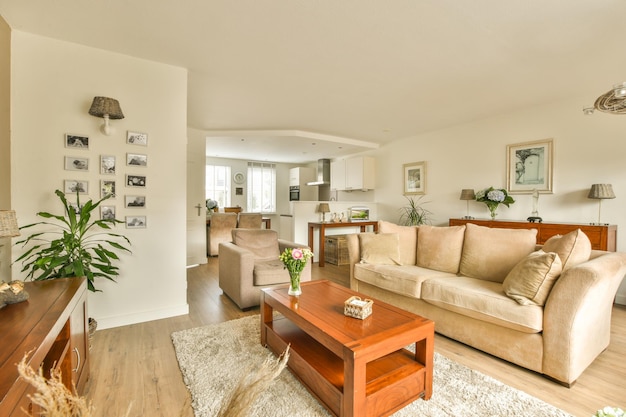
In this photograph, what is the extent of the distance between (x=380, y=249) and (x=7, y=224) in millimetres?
2998

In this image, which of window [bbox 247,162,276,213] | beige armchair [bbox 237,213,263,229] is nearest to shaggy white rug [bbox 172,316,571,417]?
beige armchair [bbox 237,213,263,229]

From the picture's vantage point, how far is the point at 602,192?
11.2 feet

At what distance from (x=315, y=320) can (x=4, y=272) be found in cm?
249

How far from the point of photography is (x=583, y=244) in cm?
211

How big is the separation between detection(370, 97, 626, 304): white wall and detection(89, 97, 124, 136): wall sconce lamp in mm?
4998

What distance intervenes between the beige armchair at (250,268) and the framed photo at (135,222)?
36.9 inches

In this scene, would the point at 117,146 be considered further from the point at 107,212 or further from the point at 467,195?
the point at 467,195

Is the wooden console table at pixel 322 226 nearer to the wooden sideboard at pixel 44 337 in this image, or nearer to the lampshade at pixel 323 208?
the lampshade at pixel 323 208

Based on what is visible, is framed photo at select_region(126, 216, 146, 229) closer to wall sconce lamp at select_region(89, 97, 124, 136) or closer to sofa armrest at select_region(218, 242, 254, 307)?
wall sconce lamp at select_region(89, 97, 124, 136)

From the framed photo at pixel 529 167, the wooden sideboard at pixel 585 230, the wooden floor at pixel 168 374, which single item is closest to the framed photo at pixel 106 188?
the wooden floor at pixel 168 374

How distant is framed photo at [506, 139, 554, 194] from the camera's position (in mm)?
4086

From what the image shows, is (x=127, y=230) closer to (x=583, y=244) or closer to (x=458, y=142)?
(x=583, y=244)

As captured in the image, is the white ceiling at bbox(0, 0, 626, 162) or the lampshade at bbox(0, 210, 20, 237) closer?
the lampshade at bbox(0, 210, 20, 237)

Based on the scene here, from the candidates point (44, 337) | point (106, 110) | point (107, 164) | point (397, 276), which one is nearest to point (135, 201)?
point (107, 164)
